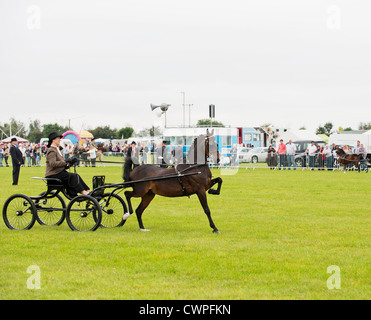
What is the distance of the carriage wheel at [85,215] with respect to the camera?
39.2ft

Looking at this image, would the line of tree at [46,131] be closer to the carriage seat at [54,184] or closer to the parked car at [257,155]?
the parked car at [257,155]

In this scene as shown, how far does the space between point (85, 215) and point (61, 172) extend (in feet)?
3.43

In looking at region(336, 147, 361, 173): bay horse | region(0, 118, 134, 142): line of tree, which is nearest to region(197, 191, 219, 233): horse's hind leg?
Answer: region(336, 147, 361, 173): bay horse

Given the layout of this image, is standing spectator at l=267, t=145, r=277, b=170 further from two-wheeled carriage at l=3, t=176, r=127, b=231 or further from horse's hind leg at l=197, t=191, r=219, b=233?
horse's hind leg at l=197, t=191, r=219, b=233

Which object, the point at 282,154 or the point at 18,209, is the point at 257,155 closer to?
the point at 282,154

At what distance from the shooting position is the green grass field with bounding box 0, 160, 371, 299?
725cm

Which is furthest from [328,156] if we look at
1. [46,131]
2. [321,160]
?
[46,131]

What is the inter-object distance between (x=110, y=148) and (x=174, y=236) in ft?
→ 197

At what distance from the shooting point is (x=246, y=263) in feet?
28.9

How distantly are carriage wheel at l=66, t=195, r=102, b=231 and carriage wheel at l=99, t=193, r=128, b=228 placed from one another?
27 cm

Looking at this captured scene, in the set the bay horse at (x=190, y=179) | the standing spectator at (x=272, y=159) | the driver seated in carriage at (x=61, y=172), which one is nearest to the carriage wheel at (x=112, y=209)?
the bay horse at (x=190, y=179)

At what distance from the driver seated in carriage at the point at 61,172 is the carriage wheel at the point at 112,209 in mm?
612
